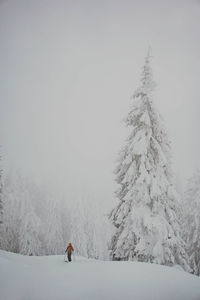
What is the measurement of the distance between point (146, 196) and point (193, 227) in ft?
39.4

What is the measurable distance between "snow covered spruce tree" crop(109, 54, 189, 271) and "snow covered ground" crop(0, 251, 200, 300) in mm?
1940

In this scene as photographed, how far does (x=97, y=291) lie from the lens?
704 cm

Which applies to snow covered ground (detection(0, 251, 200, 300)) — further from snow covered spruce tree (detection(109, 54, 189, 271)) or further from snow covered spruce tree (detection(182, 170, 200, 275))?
snow covered spruce tree (detection(182, 170, 200, 275))

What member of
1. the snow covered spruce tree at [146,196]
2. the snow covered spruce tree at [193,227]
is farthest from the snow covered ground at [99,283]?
the snow covered spruce tree at [193,227]

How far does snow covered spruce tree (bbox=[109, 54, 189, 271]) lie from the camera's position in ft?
36.4

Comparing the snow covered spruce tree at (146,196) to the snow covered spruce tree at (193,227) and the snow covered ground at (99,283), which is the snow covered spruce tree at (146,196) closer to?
the snow covered ground at (99,283)

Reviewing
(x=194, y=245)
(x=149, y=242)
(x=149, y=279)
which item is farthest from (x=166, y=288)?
(x=194, y=245)

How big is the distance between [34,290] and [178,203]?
9205mm

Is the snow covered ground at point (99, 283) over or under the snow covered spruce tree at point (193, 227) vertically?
under

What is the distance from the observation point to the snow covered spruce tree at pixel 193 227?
18375 mm

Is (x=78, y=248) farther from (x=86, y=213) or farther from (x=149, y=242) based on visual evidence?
(x=149, y=242)

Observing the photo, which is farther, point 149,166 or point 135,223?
point 149,166

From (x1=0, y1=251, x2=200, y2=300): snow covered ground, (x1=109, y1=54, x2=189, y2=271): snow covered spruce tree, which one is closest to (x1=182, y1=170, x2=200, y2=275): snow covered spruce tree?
(x1=109, y1=54, x2=189, y2=271): snow covered spruce tree

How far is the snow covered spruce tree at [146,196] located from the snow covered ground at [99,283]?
194 cm
